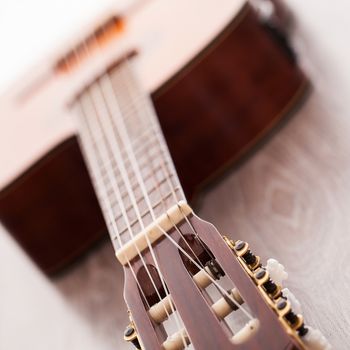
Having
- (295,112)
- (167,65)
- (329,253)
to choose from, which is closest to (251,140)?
(295,112)

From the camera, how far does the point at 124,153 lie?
3.26 feet

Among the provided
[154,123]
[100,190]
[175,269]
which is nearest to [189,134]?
[154,123]

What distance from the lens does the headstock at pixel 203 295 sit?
0.52 metres

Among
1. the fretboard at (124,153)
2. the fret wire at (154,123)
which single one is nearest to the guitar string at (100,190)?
the fretboard at (124,153)

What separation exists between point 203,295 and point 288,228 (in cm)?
38

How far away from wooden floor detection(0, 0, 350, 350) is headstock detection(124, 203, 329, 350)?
233 millimetres

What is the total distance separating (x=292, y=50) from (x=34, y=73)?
0.66 meters

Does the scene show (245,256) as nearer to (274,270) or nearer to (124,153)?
(274,270)

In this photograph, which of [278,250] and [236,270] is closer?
[236,270]

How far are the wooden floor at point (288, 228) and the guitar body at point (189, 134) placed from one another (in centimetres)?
5

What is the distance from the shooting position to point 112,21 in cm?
136

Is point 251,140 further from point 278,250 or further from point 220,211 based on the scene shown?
point 278,250

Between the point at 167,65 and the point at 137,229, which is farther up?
the point at 167,65

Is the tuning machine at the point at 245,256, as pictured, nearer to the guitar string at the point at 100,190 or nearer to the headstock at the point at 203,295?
the headstock at the point at 203,295
